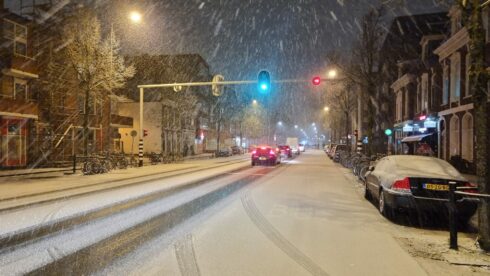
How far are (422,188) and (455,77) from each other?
20.9m

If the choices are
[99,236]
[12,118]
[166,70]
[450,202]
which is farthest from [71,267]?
[166,70]

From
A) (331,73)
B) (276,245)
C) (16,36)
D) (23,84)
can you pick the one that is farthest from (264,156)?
(276,245)

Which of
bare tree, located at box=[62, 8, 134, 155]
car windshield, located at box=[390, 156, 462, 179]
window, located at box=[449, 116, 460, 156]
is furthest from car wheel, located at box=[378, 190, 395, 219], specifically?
bare tree, located at box=[62, 8, 134, 155]

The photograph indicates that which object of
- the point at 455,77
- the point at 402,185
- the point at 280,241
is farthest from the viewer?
the point at 455,77

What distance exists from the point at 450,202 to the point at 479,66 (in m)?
2.40

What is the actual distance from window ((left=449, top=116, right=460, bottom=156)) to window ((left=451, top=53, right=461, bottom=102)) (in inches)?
53.4

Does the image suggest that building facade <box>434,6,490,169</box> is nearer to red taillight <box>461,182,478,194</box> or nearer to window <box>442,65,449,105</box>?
window <box>442,65,449,105</box>

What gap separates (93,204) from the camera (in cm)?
1172

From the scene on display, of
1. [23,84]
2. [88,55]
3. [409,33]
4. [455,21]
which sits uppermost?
[409,33]

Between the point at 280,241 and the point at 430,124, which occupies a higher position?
the point at 430,124

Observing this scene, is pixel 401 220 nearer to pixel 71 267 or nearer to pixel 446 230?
pixel 446 230

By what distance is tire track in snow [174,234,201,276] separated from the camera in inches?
220

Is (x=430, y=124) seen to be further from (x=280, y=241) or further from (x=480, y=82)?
(x=280, y=241)

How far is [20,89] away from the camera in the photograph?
28.7 meters
